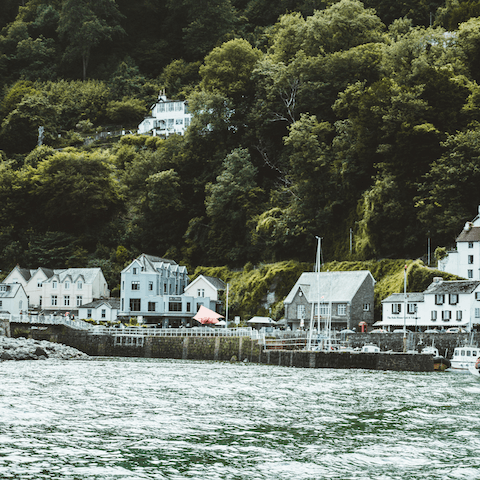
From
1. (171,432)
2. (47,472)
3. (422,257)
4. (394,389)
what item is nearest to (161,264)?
(422,257)

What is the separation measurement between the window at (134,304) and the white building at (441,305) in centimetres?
2753

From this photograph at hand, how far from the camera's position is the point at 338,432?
21938 mm

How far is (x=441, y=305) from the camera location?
174 feet

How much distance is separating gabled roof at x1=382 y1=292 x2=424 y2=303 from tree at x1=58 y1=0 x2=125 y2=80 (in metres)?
82.6

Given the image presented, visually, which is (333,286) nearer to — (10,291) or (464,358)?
(464,358)

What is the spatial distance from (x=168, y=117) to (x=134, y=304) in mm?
40471

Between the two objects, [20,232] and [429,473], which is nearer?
[429,473]

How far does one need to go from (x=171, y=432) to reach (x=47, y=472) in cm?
564

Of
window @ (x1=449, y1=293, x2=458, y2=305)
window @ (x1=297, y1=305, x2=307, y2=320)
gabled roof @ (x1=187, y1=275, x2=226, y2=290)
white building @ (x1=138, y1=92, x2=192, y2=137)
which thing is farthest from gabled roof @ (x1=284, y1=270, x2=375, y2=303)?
white building @ (x1=138, y1=92, x2=192, y2=137)

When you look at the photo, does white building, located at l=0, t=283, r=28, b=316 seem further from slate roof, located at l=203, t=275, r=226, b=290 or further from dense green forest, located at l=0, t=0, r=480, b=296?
slate roof, located at l=203, t=275, r=226, b=290

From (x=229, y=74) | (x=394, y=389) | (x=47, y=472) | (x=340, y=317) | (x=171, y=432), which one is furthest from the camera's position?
(x=229, y=74)

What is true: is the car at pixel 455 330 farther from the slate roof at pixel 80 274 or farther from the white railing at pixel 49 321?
the slate roof at pixel 80 274

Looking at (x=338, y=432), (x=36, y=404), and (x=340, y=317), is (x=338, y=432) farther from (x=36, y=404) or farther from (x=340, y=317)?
(x=340, y=317)

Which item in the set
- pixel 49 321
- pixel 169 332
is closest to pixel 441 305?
pixel 169 332
